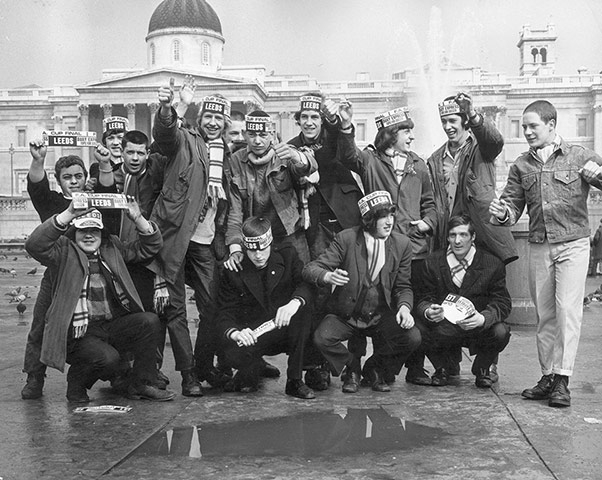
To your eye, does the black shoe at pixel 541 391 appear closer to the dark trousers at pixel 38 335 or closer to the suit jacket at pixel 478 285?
the suit jacket at pixel 478 285

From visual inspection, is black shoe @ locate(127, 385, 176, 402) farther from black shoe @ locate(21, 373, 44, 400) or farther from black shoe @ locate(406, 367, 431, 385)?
black shoe @ locate(406, 367, 431, 385)

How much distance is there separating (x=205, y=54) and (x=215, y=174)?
190 feet

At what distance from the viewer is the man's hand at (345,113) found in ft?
19.4

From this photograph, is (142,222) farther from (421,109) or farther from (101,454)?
(421,109)

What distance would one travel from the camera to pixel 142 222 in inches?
218

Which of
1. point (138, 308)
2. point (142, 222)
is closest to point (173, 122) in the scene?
point (142, 222)

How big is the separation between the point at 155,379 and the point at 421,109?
157ft

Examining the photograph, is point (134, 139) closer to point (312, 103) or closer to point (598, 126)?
point (312, 103)

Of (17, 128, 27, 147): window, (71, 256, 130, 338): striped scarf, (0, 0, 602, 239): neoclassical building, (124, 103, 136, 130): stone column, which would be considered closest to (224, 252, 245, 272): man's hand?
(71, 256, 130, 338): striped scarf

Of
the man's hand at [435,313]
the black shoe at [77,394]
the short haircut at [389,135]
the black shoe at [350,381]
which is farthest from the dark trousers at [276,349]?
the short haircut at [389,135]

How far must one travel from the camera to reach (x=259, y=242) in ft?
18.5

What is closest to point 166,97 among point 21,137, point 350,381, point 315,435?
point 350,381

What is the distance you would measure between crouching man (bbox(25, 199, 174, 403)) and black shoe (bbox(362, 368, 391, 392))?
1.37 meters

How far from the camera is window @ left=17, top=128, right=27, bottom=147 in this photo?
6544 centimetres
